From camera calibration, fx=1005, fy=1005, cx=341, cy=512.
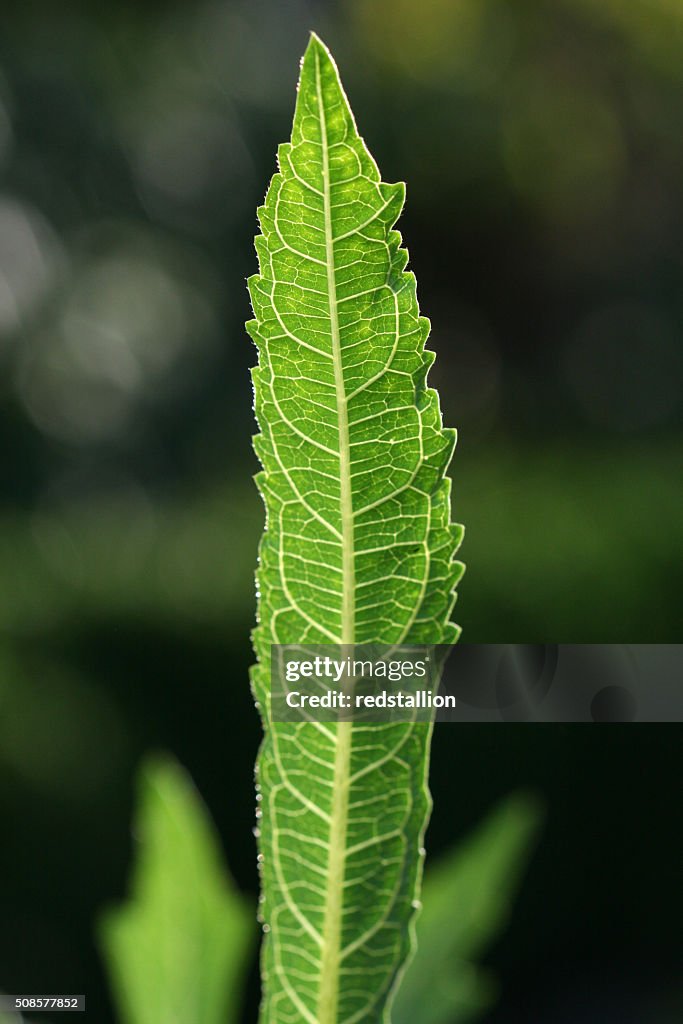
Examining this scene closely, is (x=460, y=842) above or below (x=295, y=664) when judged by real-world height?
below

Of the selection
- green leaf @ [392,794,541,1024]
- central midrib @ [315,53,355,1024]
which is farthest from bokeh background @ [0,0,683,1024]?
central midrib @ [315,53,355,1024]

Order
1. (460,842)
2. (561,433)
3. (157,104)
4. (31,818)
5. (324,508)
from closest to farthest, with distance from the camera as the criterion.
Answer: (324,508)
(460,842)
(31,818)
(561,433)
(157,104)

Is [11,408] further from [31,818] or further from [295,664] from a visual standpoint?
[295,664]

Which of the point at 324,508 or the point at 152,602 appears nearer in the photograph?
the point at 324,508

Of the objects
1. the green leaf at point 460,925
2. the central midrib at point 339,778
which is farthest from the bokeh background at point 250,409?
the central midrib at point 339,778

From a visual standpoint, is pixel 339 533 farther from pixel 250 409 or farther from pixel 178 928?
pixel 250 409

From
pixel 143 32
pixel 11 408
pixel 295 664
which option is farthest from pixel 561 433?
pixel 295 664
